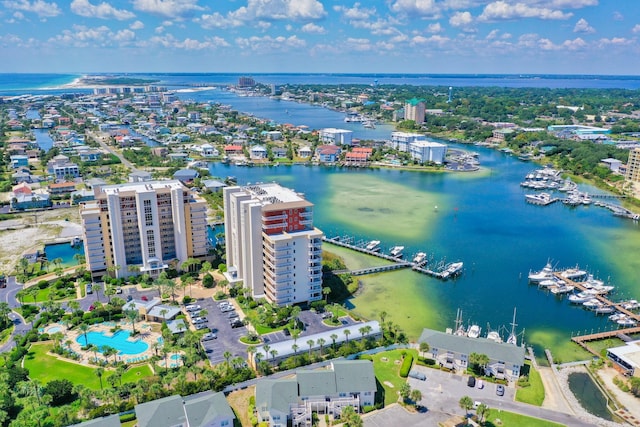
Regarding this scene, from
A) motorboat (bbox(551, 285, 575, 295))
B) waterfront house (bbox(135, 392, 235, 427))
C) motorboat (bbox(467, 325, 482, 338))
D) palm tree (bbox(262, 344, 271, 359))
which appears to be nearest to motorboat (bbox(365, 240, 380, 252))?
motorboat (bbox(467, 325, 482, 338))

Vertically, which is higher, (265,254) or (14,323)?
(265,254)

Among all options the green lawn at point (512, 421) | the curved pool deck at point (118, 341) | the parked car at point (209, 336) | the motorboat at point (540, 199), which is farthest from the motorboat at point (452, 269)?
the motorboat at point (540, 199)

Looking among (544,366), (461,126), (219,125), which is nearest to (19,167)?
(219,125)

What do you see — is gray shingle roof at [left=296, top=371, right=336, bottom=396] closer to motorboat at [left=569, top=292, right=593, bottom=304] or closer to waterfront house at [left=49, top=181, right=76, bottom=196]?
motorboat at [left=569, top=292, right=593, bottom=304]

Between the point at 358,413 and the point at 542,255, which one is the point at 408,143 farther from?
the point at 358,413

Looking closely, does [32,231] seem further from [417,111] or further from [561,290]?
[417,111]

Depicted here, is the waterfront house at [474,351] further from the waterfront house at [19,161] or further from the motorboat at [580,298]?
the waterfront house at [19,161]
